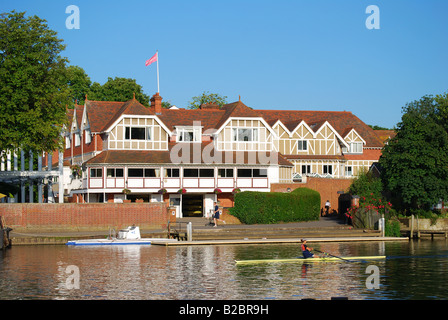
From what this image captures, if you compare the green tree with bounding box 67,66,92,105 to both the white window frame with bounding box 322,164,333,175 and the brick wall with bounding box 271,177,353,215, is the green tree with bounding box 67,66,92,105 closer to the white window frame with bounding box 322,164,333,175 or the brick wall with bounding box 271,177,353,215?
the white window frame with bounding box 322,164,333,175

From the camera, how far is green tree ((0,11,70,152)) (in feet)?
161

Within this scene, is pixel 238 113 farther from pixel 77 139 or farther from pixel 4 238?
pixel 4 238

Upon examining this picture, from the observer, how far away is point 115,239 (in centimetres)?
4591

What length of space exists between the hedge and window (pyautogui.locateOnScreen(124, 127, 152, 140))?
12.7 metres

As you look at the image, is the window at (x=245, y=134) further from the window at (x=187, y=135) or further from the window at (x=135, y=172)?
the window at (x=135, y=172)

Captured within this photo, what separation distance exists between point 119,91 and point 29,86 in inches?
1857

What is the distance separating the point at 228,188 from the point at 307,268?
29195 mm

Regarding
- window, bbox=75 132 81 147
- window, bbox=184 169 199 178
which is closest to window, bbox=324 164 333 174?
window, bbox=184 169 199 178

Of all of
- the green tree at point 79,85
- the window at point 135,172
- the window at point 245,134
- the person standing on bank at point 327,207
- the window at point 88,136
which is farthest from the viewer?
the green tree at point 79,85

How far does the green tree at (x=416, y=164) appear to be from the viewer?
54.7m

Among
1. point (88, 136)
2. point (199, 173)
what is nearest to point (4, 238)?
point (199, 173)

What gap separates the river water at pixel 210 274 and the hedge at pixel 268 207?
1145 centimetres

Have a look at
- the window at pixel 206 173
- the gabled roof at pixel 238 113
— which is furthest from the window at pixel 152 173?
the gabled roof at pixel 238 113

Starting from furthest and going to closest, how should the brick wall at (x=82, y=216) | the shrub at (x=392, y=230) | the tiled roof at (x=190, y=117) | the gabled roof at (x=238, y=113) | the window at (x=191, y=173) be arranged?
1. the tiled roof at (x=190, y=117)
2. the gabled roof at (x=238, y=113)
3. the window at (x=191, y=173)
4. the shrub at (x=392, y=230)
5. the brick wall at (x=82, y=216)
